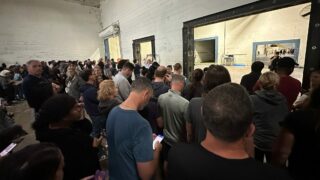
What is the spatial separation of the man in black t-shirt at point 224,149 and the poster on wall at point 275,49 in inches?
224

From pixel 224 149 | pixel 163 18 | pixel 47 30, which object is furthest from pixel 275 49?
pixel 47 30

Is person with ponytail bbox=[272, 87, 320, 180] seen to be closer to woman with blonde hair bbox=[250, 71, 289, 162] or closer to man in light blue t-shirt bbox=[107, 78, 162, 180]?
woman with blonde hair bbox=[250, 71, 289, 162]

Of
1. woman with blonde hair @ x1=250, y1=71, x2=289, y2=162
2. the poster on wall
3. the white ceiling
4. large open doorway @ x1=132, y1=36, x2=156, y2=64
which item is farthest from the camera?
the white ceiling

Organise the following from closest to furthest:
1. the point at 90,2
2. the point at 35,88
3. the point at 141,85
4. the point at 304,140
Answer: the point at 304,140, the point at 141,85, the point at 35,88, the point at 90,2

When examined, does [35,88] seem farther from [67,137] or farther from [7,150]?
[67,137]

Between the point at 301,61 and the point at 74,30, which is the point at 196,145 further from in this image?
the point at 74,30

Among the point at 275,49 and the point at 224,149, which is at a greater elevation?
the point at 275,49

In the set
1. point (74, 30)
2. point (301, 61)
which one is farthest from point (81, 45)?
point (301, 61)

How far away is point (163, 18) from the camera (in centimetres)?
562

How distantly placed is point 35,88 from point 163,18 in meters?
4.09

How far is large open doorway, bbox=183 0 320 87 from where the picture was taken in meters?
2.57

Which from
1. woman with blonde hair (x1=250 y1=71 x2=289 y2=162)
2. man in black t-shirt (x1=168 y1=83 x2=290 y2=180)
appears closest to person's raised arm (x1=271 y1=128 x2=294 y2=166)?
woman with blonde hair (x1=250 y1=71 x2=289 y2=162)

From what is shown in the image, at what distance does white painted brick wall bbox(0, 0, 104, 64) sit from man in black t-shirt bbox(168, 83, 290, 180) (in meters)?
12.8

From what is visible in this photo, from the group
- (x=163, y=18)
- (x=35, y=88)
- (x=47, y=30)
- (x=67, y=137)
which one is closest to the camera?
(x=67, y=137)
